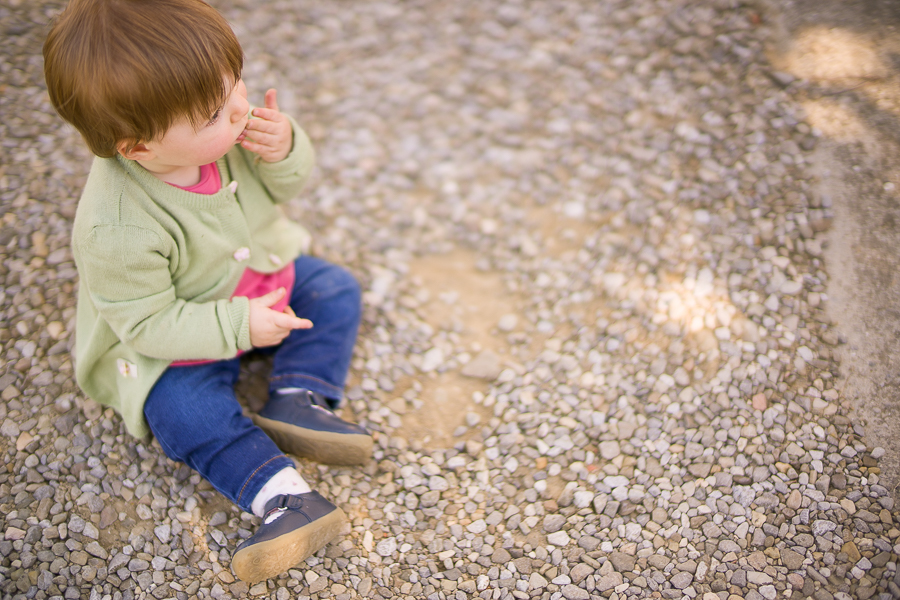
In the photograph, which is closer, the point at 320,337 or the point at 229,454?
the point at 229,454

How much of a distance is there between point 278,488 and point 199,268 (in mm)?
789

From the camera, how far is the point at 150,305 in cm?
187

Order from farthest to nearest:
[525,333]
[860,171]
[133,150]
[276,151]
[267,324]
A: 1. [525,333]
2. [860,171]
3. [276,151]
4. [267,324]
5. [133,150]

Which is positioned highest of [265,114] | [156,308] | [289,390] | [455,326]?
[265,114]

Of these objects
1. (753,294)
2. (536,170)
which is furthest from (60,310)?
(753,294)

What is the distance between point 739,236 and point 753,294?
309 mm

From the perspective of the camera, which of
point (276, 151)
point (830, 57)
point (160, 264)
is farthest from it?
point (830, 57)

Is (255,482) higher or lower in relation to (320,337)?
lower

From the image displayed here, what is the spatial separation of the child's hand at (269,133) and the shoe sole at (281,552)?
4.10ft

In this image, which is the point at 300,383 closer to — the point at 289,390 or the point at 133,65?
the point at 289,390

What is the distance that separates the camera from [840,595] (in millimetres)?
1913

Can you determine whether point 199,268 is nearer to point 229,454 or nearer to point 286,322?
point 286,322

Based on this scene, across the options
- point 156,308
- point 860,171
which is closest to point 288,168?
point 156,308

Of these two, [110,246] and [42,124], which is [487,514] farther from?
[42,124]
